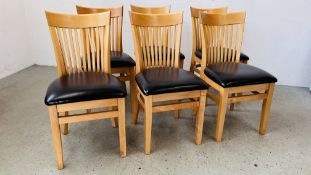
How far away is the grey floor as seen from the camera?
5.80 feet

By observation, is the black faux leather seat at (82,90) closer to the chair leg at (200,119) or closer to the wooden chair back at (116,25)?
the chair leg at (200,119)

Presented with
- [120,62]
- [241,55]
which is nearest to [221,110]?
[241,55]

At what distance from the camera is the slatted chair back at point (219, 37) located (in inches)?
85.1

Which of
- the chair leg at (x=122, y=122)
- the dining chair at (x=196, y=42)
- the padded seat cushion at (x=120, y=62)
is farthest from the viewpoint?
the dining chair at (x=196, y=42)

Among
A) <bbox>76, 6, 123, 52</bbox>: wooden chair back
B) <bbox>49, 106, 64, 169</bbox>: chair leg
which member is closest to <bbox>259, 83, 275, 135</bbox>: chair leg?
<bbox>76, 6, 123, 52</bbox>: wooden chair back

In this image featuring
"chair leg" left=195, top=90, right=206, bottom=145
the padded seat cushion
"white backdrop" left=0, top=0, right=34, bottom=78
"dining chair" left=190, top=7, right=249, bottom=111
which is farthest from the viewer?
"white backdrop" left=0, top=0, right=34, bottom=78

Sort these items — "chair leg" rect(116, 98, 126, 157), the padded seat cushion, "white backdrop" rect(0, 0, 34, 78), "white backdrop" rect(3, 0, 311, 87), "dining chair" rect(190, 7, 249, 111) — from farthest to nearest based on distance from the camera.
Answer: "white backdrop" rect(0, 0, 34, 78) < "white backdrop" rect(3, 0, 311, 87) < "dining chair" rect(190, 7, 249, 111) < the padded seat cushion < "chair leg" rect(116, 98, 126, 157)

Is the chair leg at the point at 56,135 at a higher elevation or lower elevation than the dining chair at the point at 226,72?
lower

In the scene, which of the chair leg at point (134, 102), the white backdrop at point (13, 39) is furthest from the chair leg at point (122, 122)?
the white backdrop at point (13, 39)

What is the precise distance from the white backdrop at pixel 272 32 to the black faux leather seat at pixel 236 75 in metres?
1.34

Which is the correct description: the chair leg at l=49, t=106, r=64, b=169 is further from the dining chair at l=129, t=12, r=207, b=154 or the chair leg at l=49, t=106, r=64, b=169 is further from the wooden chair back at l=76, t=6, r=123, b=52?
the wooden chair back at l=76, t=6, r=123, b=52

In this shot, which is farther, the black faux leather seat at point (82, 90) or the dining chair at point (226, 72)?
the dining chair at point (226, 72)

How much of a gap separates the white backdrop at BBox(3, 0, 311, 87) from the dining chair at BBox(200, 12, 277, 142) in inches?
38.8

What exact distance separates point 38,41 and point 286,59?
3.69 m
